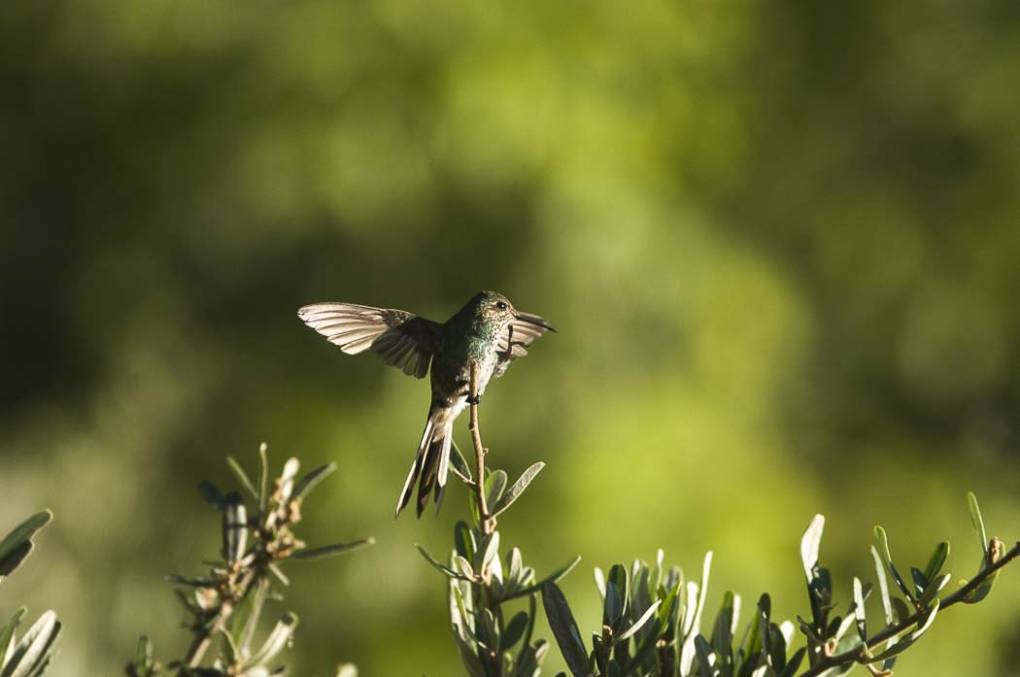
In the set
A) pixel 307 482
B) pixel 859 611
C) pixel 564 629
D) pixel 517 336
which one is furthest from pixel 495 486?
pixel 517 336

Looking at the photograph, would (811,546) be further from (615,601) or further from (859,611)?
(615,601)

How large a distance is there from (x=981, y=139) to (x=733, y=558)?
3810 mm

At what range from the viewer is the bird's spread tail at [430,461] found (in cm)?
194

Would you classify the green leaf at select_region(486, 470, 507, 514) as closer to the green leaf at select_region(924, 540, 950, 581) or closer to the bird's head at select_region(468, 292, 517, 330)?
the green leaf at select_region(924, 540, 950, 581)

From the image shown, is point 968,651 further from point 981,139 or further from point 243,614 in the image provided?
point 243,614

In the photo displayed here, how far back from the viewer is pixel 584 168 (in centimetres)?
529

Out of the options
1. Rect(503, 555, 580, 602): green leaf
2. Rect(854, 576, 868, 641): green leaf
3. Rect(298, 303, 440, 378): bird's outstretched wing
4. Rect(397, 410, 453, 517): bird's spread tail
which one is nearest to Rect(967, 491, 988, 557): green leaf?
Rect(854, 576, 868, 641): green leaf

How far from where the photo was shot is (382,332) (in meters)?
2.45

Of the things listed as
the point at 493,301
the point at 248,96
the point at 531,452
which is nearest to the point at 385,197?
the point at 248,96

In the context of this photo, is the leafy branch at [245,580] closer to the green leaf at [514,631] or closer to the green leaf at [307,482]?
the green leaf at [307,482]

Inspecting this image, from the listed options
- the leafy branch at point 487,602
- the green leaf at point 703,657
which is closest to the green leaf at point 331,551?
the leafy branch at point 487,602

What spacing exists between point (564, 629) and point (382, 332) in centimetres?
122

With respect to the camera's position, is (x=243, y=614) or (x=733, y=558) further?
(x=733, y=558)

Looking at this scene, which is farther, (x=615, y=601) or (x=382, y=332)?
(x=382, y=332)
